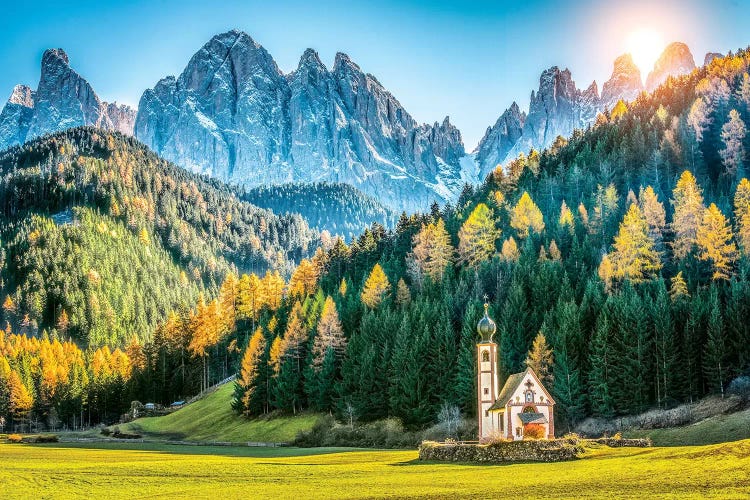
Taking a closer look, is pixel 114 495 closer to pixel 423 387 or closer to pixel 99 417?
pixel 423 387

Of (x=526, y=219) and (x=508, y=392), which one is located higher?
(x=526, y=219)

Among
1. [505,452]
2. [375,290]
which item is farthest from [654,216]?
[505,452]

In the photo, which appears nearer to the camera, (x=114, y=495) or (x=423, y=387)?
(x=114, y=495)

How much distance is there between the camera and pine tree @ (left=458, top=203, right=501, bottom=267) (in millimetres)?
116000

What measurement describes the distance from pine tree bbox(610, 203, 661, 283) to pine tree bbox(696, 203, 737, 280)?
5.39 m

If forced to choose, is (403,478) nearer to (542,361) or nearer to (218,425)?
(542,361)

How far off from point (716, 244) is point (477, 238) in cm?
3839

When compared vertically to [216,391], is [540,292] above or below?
above

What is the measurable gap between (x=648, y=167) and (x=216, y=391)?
3227 inches

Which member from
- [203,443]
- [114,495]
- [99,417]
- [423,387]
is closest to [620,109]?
[423,387]

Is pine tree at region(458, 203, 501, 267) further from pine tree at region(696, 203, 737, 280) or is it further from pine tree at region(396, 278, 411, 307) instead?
pine tree at region(696, 203, 737, 280)

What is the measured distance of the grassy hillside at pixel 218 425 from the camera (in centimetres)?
9500

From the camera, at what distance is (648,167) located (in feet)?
419

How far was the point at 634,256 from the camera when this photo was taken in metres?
91.2
